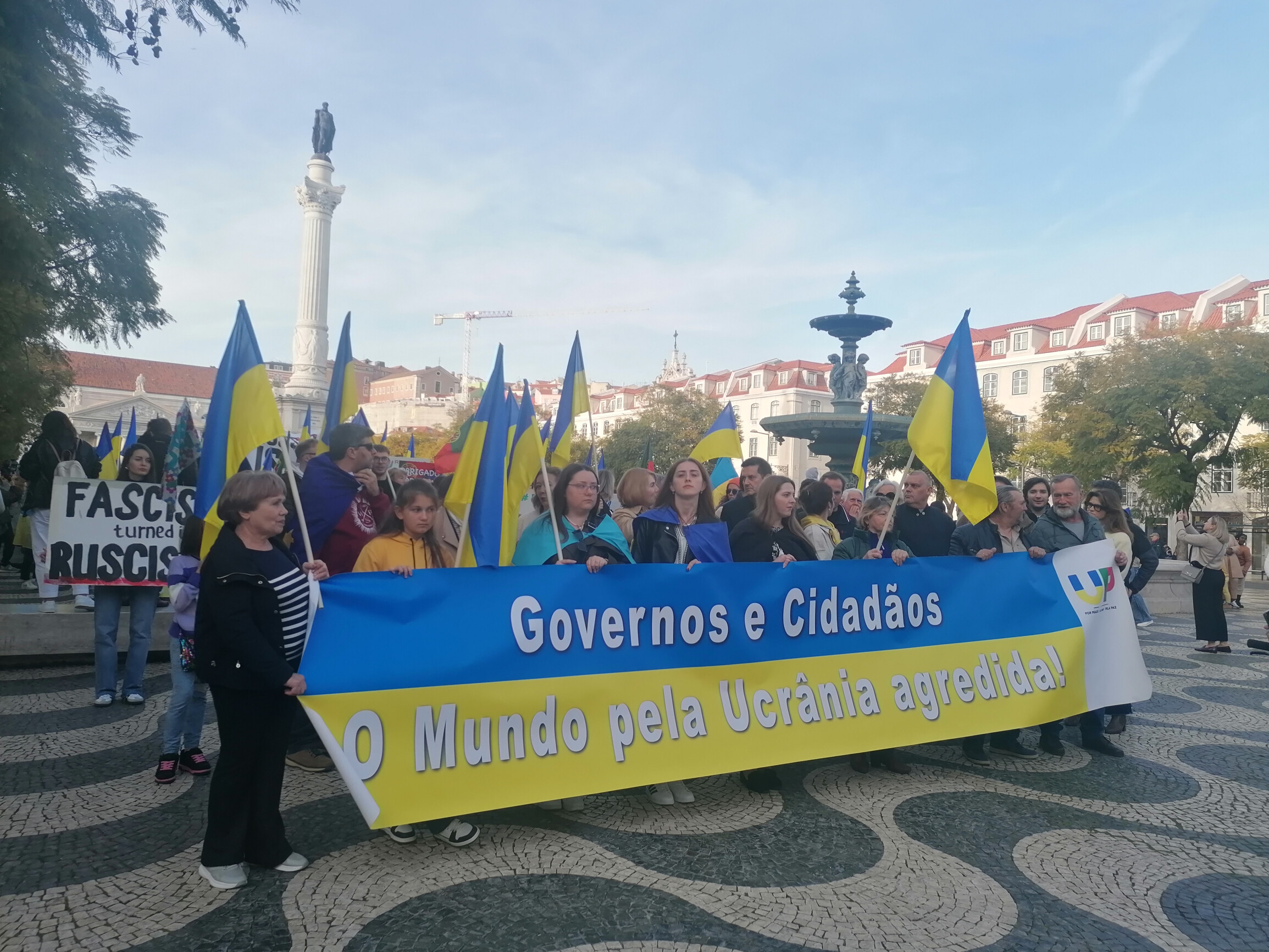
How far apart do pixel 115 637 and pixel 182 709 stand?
209 cm

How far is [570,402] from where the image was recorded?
566 cm

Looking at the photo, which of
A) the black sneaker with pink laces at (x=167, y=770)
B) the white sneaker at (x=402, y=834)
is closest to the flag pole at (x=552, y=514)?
the white sneaker at (x=402, y=834)

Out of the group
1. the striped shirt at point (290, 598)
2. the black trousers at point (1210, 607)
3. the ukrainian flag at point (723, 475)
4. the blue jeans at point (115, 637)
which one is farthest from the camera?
the black trousers at point (1210, 607)

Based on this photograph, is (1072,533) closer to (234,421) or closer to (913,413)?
(234,421)

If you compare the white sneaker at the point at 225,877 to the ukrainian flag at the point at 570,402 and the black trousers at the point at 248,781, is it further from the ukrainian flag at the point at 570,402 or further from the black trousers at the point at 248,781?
the ukrainian flag at the point at 570,402

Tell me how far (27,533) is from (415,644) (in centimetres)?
1138

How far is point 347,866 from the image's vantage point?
3635mm

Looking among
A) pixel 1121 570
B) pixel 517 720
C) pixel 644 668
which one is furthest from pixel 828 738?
pixel 1121 570

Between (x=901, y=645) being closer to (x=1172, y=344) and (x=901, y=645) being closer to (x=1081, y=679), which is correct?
(x=1081, y=679)

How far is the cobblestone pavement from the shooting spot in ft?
10.3

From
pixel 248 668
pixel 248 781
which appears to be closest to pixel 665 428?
→ pixel 248 781

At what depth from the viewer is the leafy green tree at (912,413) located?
49.2 metres

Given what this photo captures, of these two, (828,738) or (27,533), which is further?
(27,533)

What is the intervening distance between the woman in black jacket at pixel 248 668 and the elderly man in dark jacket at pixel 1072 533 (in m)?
4.69
